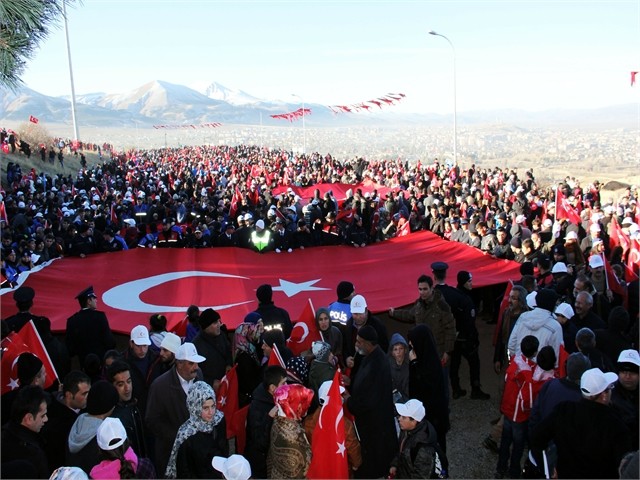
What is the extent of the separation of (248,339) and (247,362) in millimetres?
246

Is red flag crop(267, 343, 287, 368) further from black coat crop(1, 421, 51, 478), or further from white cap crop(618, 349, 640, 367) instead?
white cap crop(618, 349, 640, 367)

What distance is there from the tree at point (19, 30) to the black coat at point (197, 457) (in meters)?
6.95

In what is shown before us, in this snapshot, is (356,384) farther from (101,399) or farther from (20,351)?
(20,351)

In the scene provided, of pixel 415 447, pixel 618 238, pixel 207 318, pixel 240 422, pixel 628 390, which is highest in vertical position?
pixel 207 318

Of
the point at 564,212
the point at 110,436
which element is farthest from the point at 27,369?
the point at 564,212

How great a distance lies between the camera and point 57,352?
6066 mm

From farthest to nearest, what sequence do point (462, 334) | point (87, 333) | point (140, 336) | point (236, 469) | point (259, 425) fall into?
point (462, 334) < point (87, 333) < point (140, 336) < point (259, 425) < point (236, 469)

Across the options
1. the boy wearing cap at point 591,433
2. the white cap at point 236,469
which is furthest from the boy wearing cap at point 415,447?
the white cap at point 236,469

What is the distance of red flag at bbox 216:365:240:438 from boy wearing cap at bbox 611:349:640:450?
119 inches

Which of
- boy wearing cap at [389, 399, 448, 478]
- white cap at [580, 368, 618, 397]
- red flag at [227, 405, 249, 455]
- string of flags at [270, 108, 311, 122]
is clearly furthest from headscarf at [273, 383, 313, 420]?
string of flags at [270, 108, 311, 122]

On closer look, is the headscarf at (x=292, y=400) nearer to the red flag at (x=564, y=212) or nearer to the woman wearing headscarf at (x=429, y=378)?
the woman wearing headscarf at (x=429, y=378)

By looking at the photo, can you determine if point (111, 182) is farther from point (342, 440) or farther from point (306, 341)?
point (342, 440)

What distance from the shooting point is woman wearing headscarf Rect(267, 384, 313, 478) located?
4.02m

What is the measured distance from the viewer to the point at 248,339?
228 inches
